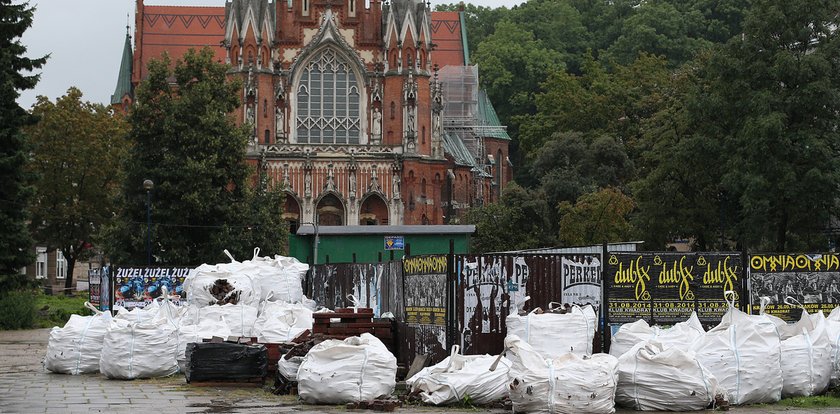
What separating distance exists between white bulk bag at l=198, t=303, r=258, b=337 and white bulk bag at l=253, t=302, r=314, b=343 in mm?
201

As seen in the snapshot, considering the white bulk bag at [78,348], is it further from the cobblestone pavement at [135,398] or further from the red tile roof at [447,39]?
the red tile roof at [447,39]

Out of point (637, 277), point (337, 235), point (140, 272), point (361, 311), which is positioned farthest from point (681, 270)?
point (337, 235)

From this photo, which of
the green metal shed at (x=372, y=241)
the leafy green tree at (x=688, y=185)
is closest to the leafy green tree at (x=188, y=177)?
the green metal shed at (x=372, y=241)

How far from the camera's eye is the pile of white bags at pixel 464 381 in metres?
17.3

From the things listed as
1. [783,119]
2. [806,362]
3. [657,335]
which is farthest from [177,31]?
[806,362]

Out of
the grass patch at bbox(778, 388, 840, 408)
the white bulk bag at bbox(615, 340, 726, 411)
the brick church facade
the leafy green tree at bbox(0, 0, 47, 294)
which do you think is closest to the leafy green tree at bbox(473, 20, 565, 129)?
the brick church facade

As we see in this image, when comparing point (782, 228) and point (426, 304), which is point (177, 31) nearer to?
point (782, 228)

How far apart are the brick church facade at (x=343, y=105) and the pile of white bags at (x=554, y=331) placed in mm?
58160

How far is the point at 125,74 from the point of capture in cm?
10150

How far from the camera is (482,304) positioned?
18875 mm

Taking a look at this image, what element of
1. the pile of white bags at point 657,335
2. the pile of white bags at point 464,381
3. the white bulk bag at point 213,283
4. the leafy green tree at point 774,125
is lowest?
the pile of white bags at point 464,381

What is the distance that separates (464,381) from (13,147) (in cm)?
2688

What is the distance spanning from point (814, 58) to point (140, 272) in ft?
71.4

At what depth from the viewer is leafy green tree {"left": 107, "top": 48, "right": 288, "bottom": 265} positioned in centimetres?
5231
